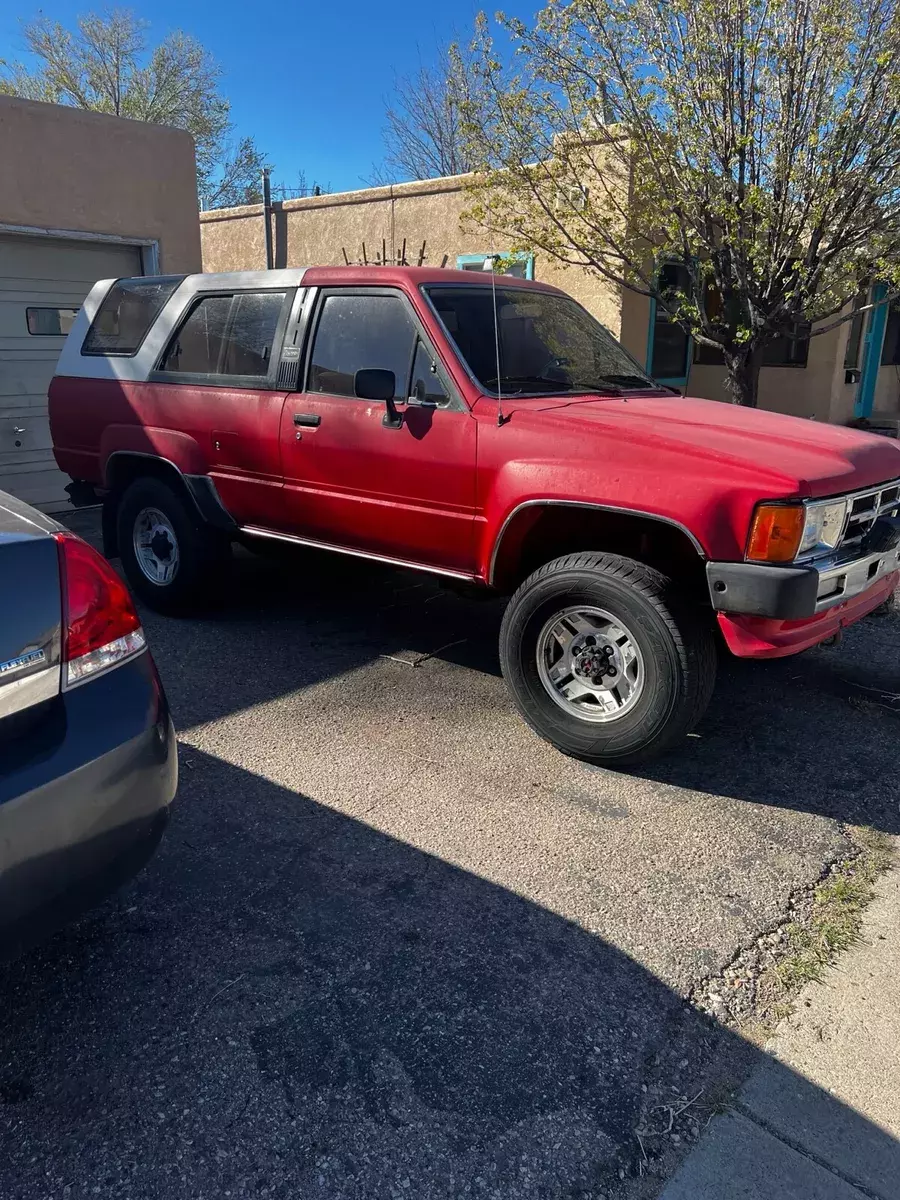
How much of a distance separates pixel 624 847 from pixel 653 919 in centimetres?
42

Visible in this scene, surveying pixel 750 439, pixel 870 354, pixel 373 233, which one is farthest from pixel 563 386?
pixel 870 354

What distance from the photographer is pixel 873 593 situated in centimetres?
396

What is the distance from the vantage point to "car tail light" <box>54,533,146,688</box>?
221 centimetres

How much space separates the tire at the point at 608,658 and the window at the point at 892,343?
1414 centimetres

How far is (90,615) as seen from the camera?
2.27m

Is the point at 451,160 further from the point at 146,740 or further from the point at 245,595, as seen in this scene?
the point at 146,740

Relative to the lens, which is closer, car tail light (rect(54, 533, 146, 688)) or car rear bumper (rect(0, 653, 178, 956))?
car rear bumper (rect(0, 653, 178, 956))

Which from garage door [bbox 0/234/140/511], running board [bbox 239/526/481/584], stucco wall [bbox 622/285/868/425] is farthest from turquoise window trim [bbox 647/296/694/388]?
running board [bbox 239/526/481/584]

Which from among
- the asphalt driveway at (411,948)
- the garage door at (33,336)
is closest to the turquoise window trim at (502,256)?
the garage door at (33,336)

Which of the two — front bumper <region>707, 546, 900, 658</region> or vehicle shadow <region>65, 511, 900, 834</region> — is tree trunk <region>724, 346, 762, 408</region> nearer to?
vehicle shadow <region>65, 511, 900, 834</region>

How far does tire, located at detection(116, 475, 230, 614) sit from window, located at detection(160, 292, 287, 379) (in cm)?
77

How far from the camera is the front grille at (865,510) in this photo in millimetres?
3635

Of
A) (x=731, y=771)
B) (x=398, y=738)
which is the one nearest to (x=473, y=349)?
(x=398, y=738)

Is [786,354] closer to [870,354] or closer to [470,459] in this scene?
[870,354]
